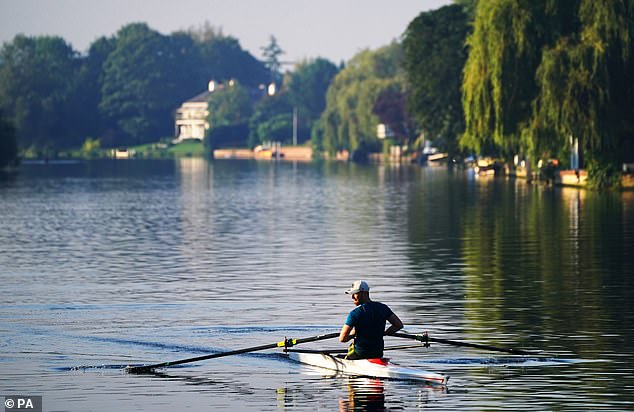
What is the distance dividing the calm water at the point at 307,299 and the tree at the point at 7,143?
78.0 meters

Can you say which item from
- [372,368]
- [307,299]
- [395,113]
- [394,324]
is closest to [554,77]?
[307,299]

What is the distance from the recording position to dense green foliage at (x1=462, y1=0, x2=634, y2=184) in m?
73.6

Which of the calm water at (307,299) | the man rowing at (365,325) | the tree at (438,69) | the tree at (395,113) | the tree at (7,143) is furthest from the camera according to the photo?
the tree at (395,113)

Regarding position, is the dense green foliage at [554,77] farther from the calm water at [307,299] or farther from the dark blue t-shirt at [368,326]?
the dark blue t-shirt at [368,326]

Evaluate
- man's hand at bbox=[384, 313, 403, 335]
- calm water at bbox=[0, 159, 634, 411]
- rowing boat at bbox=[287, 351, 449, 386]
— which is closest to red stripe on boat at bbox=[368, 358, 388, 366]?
rowing boat at bbox=[287, 351, 449, 386]

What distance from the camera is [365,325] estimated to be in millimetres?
23750

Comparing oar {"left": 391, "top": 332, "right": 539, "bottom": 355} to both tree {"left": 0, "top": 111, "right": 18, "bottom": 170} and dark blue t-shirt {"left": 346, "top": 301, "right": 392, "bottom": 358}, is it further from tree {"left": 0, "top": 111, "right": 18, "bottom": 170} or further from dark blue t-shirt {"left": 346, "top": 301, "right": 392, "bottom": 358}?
tree {"left": 0, "top": 111, "right": 18, "bottom": 170}

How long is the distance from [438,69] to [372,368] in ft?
337

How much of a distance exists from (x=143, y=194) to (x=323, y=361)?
7177 cm

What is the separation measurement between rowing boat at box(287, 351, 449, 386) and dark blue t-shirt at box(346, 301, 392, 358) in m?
0.17

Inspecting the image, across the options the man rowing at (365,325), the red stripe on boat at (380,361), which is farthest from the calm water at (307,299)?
the man rowing at (365,325)

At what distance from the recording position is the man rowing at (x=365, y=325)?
2375 centimetres

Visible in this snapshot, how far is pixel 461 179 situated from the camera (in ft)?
365

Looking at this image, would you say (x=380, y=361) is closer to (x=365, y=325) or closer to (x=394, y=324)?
(x=365, y=325)
